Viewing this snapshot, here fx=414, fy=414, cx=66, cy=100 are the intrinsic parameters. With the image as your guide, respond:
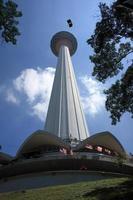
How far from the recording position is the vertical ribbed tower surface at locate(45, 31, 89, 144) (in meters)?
52.4

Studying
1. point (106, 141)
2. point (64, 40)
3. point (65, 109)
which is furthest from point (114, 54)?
point (64, 40)

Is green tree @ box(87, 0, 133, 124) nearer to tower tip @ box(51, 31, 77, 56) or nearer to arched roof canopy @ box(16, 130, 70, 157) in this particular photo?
arched roof canopy @ box(16, 130, 70, 157)

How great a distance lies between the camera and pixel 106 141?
4588 cm

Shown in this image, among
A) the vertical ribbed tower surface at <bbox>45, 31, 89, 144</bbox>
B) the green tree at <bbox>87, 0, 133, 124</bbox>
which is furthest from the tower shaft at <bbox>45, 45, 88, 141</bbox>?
the green tree at <bbox>87, 0, 133, 124</bbox>

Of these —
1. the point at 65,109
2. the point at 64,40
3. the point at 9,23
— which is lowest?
the point at 9,23

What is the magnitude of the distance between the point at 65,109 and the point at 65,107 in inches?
17.2

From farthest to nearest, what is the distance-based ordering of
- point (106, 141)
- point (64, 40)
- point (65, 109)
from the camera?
point (64, 40) < point (65, 109) < point (106, 141)

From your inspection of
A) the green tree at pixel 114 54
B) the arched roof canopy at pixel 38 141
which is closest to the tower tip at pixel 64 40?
the arched roof canopy at pixel 38 141

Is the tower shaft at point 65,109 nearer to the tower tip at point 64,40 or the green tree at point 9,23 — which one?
the tower tip at point 64,40

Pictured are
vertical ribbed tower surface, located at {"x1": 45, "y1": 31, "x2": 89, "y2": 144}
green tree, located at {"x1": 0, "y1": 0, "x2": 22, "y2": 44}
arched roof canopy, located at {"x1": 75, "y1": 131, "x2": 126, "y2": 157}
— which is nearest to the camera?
green tree, located at {"x1": 0, "y1": 0, "x2": 22, "y2": 44}

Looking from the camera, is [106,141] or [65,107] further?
[65,107]

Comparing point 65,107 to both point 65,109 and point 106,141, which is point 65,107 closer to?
point 65,109

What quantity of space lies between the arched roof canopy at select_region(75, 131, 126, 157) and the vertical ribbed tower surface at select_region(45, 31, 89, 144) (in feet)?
14.4

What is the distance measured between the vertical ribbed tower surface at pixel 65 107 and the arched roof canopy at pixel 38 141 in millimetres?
3970
